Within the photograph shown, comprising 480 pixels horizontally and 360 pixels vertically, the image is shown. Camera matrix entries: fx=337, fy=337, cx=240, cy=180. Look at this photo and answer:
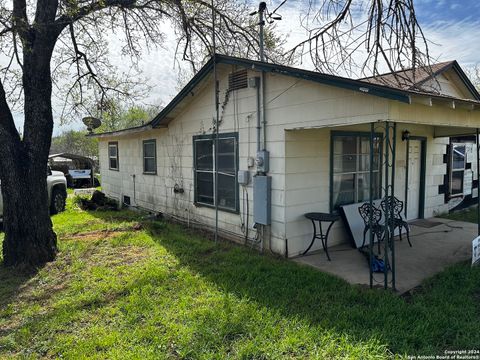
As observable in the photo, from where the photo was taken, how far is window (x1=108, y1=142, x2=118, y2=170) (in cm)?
1134

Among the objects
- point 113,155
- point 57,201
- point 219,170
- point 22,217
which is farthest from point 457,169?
point 57,201

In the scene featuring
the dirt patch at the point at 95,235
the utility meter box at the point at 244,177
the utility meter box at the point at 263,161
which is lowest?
the dirt patch at the point at 95,235

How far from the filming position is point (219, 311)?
3.53m

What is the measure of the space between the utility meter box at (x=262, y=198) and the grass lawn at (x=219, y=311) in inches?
24.0

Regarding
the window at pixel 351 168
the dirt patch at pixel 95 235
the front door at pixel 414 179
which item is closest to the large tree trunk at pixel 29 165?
the dirt patch at pixel 95 235

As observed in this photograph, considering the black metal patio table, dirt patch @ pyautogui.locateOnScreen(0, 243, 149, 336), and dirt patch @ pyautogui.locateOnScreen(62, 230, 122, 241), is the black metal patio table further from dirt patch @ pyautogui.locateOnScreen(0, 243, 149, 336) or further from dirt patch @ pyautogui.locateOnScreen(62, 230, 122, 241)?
dirt patch @ pyautogui.locateOnScreen(62, 230, 122, 241)

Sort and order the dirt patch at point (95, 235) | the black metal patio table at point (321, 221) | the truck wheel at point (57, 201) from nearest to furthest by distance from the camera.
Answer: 1. the black metal patio table at point (321, 221)
2. the dirt patch at point (95, 235)
3. the truck wheel at point (57, 201)

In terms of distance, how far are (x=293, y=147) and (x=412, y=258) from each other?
2515mm

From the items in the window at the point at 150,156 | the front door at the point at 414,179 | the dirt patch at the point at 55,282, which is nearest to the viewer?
the dirt patch at the point at 55,282

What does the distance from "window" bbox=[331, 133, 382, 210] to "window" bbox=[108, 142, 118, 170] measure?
7.97 m

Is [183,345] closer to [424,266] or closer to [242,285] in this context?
[242,285]

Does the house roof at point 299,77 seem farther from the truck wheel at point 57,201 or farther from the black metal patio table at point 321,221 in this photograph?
the truck wheel at point 57,201

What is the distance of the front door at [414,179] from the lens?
7668 mm

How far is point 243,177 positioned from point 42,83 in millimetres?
3453
